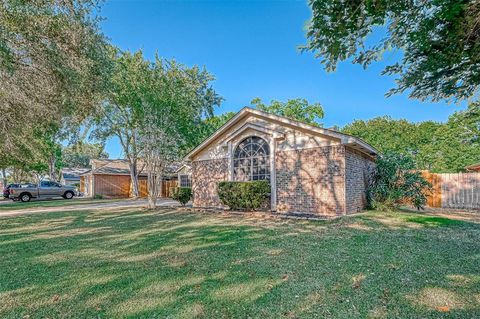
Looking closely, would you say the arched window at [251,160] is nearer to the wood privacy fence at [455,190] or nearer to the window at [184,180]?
the wood privacy fence at [455,190]

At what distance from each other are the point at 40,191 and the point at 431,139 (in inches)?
1521

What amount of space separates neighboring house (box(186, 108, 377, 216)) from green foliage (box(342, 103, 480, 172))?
42.9 feet

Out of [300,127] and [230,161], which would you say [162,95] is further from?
[300,127]

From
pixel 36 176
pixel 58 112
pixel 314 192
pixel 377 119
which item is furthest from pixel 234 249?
pixel 36 176

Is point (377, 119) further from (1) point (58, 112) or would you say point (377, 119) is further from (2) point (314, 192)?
(1) point (58, 112)

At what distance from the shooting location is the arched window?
12141mm

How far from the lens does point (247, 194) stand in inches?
456

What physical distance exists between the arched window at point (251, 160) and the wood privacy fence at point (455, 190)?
25.6 feet

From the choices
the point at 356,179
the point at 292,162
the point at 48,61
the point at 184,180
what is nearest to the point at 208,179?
the point at 292,162

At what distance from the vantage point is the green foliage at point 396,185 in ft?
35.4

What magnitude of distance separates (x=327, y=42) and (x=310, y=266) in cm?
374

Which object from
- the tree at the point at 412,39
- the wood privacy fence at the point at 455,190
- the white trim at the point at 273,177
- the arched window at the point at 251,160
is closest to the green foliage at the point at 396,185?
the wood privacy fence at the point at 455,190

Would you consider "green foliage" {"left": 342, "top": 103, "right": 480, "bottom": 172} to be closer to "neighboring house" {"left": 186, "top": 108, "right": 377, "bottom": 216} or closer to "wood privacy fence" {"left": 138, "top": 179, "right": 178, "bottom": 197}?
"neighboring house" {"left": 186, "top": 108, "right": 377, "bottom": 216}

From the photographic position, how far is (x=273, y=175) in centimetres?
1170
